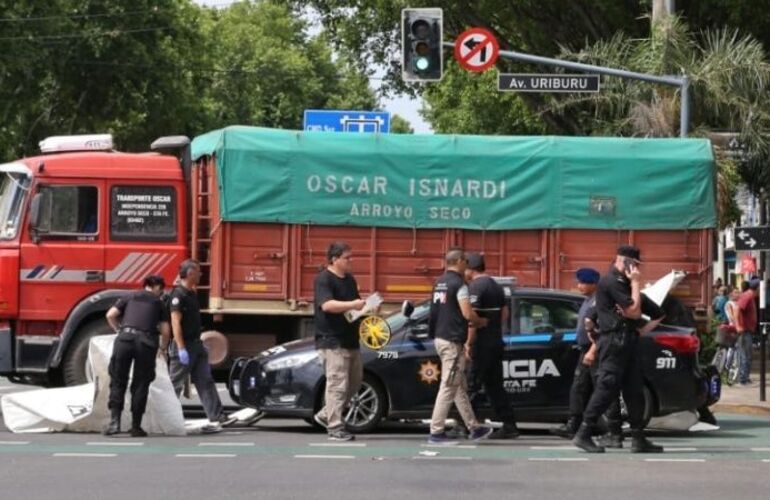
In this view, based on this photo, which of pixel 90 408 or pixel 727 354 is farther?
pixel 727 354

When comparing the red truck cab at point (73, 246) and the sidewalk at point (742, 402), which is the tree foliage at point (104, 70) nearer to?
the sidewalk at point (742, 402)

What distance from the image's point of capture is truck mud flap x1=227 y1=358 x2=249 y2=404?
587 inches

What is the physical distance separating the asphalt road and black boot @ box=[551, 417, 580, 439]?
4.0 inches

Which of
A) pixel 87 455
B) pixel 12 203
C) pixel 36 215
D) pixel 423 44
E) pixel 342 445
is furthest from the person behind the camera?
pixel 423 44

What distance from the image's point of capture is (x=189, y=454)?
12805 millimetres

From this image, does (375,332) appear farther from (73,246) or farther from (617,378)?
(73,246)

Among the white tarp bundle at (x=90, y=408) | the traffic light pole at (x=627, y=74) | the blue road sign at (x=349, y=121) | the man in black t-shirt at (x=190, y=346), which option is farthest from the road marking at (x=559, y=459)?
the blue road sign at (x=349, y=121)

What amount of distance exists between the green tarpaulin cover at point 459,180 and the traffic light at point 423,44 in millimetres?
4373

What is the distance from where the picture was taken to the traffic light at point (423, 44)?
21406 millimetres

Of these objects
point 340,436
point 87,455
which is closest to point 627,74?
point 340,436

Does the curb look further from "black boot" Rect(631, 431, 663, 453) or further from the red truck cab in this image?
the red truck cab

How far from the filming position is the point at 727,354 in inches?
960

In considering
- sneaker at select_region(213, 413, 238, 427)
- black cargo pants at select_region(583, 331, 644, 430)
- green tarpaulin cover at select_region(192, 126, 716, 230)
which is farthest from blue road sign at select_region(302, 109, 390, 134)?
black cargo pants at select_region(583, 331, 644, 430)

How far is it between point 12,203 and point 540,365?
609cm
